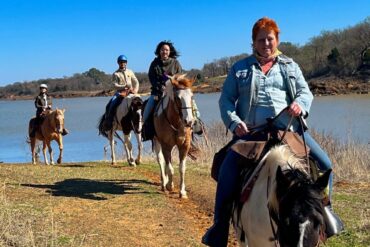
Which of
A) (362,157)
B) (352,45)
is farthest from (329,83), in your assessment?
(362,157)

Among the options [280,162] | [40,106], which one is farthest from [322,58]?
[280,162]

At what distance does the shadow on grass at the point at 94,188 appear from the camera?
27.9ft

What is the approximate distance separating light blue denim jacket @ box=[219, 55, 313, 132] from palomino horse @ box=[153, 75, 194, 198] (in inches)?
150

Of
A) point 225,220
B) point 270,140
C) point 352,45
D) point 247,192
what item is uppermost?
point 352,45

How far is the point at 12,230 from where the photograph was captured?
17.6 feet

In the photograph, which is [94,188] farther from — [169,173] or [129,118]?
[129,118]

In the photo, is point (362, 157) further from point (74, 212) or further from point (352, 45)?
point (352, 45)

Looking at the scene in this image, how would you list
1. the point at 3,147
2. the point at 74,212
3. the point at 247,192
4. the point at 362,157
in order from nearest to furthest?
the point at 247,192
the point at 74,212
the point at 362,157
the point at 3,147

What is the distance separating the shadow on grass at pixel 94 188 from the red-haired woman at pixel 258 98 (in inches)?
190

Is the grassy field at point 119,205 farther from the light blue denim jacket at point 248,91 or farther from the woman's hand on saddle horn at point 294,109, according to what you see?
the woman's hand on saddle horn at point 294,109

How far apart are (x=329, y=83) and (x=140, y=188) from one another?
4932 cm

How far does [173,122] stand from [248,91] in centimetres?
463

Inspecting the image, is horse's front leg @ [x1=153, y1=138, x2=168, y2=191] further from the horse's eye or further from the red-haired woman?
the horse's eye

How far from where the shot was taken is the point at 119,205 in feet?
25.5
